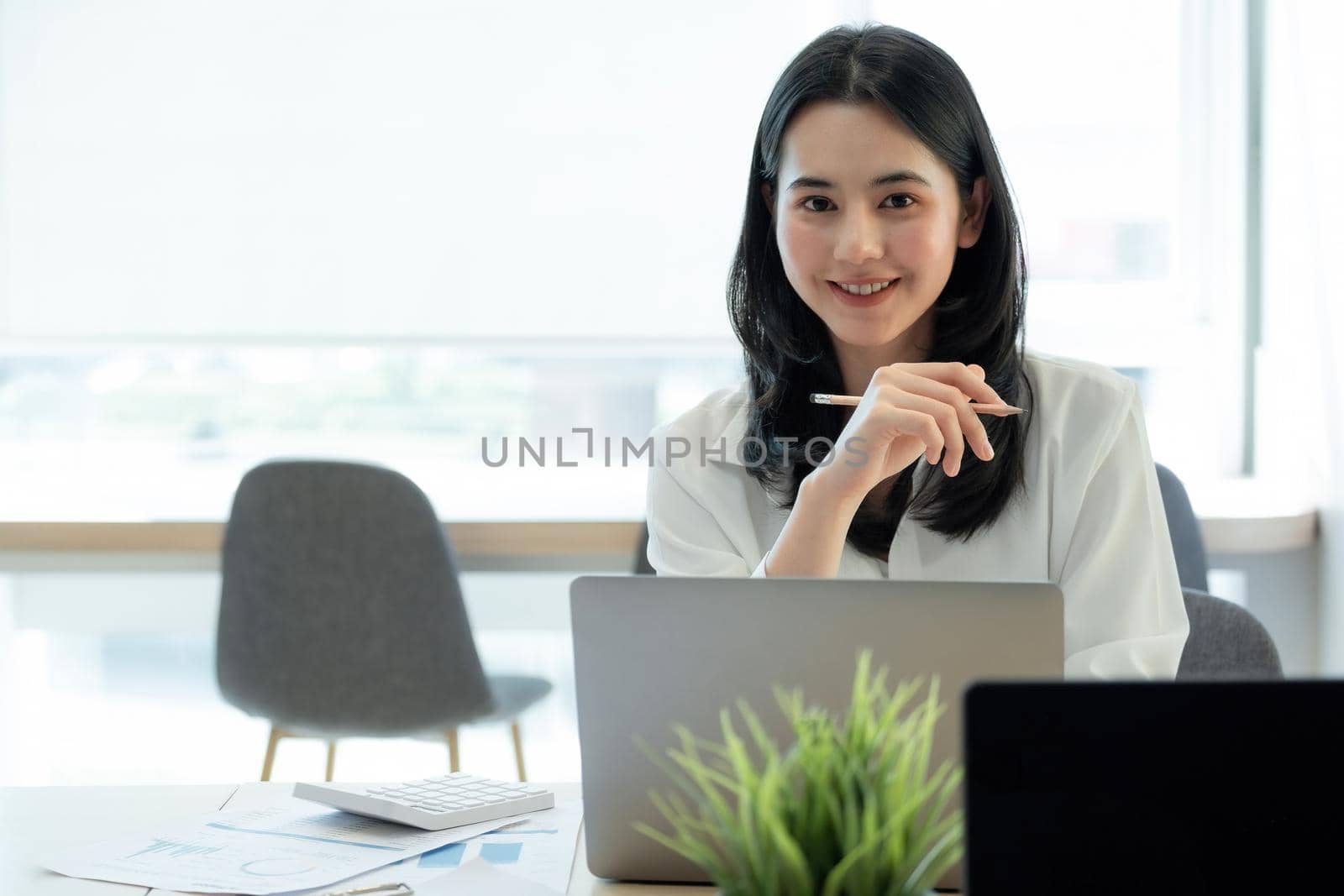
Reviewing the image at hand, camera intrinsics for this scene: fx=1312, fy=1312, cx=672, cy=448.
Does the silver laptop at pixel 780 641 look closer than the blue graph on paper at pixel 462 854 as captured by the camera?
Yes

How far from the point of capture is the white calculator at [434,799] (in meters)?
1.09

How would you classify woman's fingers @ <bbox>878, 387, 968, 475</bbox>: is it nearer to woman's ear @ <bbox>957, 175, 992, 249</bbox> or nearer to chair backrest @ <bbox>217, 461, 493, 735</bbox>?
woman's ear @ <bbox>957, 175, 992, 249</bbox>

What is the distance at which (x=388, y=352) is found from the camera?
9.72 feet

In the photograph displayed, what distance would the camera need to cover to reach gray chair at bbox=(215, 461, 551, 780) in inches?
82.6

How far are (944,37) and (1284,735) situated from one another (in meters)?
2.52

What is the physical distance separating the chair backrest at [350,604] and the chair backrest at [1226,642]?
1.11 metres

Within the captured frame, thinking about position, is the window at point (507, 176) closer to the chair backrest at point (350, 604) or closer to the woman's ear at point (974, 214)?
the chair backrest at point (350, 604)

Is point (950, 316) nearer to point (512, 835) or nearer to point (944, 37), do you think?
point (512, 835)

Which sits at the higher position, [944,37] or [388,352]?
[944,37]

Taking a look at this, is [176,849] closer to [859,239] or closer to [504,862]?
[504,862]

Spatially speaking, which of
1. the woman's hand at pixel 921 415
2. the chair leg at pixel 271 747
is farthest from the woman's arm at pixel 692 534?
the chair leg at pixel 271 747

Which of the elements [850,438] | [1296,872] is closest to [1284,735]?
[1296,872]

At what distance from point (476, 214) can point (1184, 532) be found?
163 centimetres

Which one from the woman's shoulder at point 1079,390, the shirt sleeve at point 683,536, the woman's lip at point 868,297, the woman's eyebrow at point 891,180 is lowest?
the shirt sleeve at point 683,536
